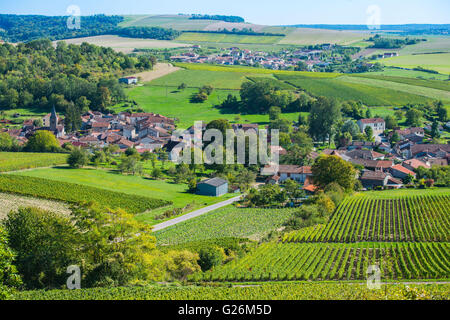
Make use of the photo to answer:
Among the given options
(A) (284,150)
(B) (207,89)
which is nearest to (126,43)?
(B) (207,89)

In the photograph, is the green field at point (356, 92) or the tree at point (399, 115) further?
the green field at point (356, 92)

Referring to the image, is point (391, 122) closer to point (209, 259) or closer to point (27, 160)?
point (27, 160)

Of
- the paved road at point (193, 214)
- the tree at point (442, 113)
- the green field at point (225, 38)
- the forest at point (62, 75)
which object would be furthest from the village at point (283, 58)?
the paved road at point (193, 214)

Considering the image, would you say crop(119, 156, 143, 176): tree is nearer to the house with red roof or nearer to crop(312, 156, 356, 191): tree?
crop(312, 156, 356, 191): tree

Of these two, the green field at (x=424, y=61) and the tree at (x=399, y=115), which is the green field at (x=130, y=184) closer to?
the tree at (x=399, y=115)
